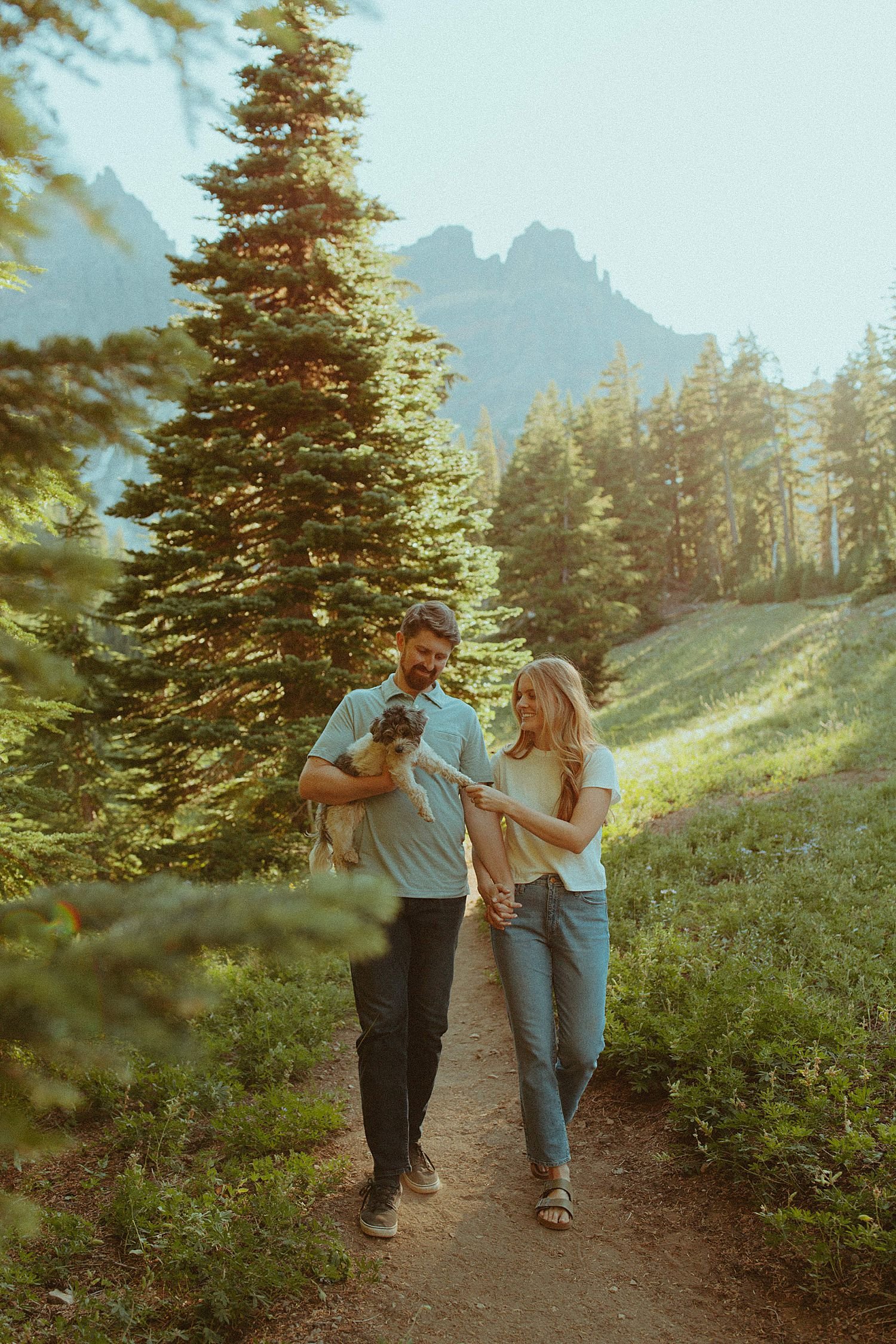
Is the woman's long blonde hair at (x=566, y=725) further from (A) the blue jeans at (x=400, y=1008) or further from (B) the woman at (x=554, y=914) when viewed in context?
(A) the blue jeans at (x=400, y=1008)

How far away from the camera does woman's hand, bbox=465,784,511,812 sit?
4.02 metres

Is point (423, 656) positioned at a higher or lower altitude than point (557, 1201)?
higher

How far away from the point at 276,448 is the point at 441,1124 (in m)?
8.59

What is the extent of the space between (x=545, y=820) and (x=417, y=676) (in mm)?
966

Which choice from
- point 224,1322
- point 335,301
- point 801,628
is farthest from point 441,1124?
point 801,628

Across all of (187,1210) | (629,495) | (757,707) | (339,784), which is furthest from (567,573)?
(187,1210)

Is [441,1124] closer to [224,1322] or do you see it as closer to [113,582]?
[224,1322]

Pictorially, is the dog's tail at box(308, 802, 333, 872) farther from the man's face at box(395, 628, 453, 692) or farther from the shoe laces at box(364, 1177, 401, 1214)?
the shoe laces at box(364, 1177, 401, 1214)

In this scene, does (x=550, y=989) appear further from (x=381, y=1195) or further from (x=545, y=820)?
(x=381, y=1195)

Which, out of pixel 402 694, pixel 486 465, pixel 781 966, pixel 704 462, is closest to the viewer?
pixel 402 694

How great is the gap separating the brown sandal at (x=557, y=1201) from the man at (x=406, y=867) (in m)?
0.76

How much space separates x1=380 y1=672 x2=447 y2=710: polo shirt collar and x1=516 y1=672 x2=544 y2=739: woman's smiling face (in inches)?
16.5

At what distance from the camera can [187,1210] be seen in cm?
400

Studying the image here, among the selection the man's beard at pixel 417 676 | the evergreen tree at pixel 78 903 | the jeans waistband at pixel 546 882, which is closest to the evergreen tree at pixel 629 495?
the jeans waistband at pixel 546 882
